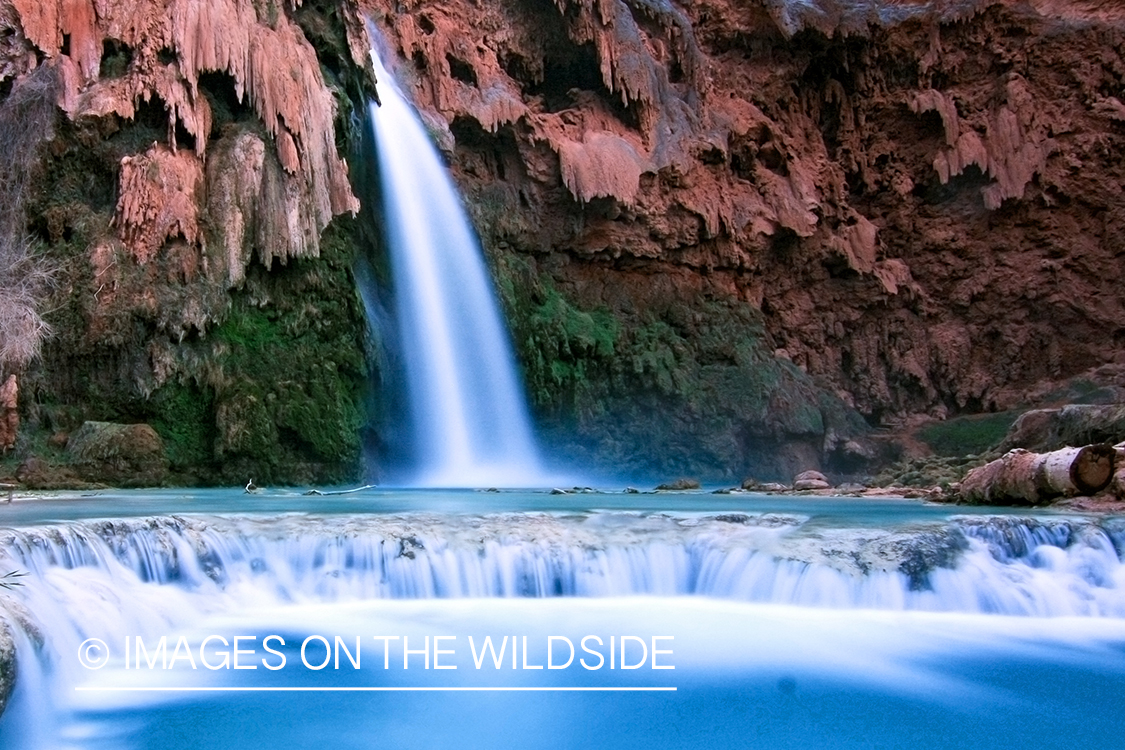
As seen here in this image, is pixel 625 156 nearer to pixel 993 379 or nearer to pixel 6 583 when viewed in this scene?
pixel 993 379

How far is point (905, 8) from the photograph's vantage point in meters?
24.1

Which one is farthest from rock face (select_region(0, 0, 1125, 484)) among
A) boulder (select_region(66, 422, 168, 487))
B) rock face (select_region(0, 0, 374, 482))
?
boulder (select_region(66, 422, 168, 487))

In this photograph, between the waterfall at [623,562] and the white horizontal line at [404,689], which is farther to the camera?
the waterfall at [623,562]

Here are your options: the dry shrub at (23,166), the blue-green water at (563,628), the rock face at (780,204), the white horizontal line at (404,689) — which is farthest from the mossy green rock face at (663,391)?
the white horizontal line at (404,689)

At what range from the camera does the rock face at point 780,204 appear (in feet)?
67.1

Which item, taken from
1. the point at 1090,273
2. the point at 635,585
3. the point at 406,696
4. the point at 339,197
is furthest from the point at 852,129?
the point at 406,696

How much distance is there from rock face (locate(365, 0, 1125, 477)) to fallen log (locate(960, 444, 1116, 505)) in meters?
10.2

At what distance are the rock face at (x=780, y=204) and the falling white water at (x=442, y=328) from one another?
32.3 inches

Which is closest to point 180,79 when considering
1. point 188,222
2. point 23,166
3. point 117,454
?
point 188,222

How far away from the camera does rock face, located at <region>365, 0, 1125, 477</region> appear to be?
20.5 meters

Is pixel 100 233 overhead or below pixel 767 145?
below

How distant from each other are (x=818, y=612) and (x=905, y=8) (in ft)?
69.7

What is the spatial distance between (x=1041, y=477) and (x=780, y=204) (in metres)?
13.8

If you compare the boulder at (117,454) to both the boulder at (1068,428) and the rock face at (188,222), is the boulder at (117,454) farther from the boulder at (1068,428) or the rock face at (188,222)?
the boulder at (1068,428)
